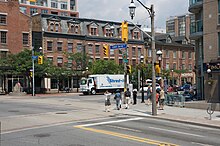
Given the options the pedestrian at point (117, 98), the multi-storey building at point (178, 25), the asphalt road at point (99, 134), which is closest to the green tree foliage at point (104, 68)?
the pedestrian at point (117, 98)

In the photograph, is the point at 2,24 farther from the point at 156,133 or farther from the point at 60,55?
the point at 156,133

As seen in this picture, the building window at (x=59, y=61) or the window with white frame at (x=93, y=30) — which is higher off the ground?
the window with white frame at (x=93, y=30)

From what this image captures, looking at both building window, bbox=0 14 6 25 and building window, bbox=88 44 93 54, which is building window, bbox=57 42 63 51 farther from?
building window, bbox=0 14 6 25

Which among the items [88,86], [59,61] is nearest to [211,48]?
[88,86]

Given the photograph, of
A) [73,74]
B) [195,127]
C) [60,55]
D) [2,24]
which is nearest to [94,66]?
[73,74]

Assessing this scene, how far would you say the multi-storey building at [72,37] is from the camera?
Result: 60500mm

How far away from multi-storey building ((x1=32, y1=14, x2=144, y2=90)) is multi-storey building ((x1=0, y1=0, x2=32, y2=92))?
1.83 meters

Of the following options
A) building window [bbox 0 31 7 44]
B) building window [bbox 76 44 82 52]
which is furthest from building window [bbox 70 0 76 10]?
building window [bbox 0 31 7 44]

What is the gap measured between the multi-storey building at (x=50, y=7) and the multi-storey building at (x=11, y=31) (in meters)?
30.9

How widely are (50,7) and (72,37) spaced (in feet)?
113

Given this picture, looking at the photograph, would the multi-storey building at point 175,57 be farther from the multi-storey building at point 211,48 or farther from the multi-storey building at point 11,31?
the multi-storey building at point 211,48

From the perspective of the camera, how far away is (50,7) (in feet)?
311

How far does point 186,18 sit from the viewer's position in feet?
310

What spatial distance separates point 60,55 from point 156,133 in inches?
1945
